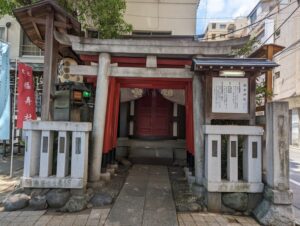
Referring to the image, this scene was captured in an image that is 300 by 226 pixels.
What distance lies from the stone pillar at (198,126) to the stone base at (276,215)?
155 centimetres

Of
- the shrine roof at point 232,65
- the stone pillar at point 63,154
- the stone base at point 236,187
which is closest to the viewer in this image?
the stone base at point 236,187

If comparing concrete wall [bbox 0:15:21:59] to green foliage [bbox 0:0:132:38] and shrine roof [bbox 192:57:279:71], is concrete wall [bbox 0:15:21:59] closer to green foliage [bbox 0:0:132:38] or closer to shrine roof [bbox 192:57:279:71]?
green foliage [bbox 0:0:132:38]

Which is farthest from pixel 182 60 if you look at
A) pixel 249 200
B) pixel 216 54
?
pixel 249 200

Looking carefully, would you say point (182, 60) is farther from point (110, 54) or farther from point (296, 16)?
point (296, 16)

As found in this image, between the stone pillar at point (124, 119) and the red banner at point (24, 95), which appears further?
the stone pillar at point (124, 119)

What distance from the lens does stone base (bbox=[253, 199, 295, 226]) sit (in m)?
5.05

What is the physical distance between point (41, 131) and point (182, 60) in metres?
4.16

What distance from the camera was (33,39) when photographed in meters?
8.36

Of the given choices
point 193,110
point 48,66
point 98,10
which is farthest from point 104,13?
point 193,110

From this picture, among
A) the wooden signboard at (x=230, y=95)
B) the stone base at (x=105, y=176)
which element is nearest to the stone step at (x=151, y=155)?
the stone base at (x=105, y=176)

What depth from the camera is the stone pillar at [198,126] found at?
21.0 feet

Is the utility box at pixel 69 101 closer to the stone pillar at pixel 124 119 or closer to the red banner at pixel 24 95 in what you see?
the red banner at pixel 24 95

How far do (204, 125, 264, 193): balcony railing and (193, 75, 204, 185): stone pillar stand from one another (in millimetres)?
454

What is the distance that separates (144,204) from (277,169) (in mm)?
3001
